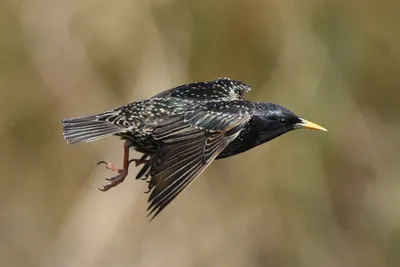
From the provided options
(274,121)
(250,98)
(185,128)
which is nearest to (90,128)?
(185,128)

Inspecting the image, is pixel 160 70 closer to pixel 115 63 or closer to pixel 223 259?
pixel 115 63

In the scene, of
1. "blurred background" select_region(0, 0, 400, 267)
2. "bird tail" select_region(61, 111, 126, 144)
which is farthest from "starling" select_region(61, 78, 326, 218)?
"blurred background" select_region(0, 0, 400, 267)

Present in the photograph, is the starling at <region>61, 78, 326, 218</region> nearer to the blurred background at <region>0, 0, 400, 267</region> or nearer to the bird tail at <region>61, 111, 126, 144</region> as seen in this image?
the bird tail at <region>61, 111, 126, 144</region>

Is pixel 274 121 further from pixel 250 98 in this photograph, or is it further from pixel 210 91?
pixel 250 98

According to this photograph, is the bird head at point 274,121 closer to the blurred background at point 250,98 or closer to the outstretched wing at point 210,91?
the outstretched wing at point 210,91
